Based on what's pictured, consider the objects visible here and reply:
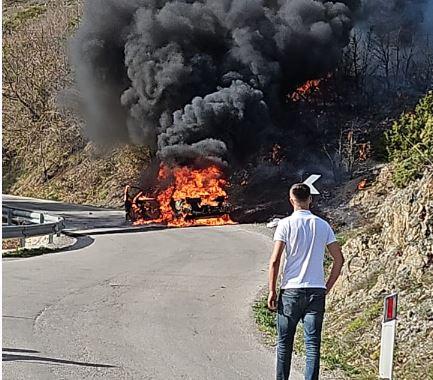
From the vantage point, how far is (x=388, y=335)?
19.7ft

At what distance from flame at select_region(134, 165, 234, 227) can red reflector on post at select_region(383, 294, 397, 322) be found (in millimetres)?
18669

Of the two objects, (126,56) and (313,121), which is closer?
(126,56)

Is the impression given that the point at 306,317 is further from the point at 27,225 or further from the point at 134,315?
the point at 27,225

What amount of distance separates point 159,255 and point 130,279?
3657mm

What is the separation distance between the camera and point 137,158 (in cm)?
3491

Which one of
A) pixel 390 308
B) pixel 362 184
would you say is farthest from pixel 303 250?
pixel 362 184

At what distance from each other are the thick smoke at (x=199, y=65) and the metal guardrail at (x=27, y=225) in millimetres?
6683

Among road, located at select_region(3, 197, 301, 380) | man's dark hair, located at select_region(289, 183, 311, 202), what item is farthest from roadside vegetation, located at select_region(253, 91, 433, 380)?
man's dark hair, located at select_region(289, 183, 311, 202)

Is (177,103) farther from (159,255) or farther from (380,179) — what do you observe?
(159,255)

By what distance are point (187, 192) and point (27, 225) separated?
9.00m

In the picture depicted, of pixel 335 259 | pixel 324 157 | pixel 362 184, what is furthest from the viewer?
pixel 324 157

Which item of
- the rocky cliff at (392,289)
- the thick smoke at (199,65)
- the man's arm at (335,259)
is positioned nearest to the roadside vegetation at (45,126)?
the thick smoke at (199,65)

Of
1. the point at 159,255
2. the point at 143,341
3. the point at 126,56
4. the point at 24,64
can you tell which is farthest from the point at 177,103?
the point at 143,341

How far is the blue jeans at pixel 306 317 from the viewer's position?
582 centimetres
